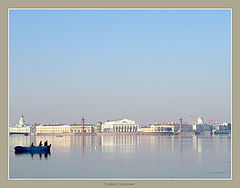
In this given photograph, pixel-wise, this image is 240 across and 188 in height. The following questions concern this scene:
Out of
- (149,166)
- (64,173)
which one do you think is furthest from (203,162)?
(64,173)

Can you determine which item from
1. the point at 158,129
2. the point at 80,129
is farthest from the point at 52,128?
the point at 158,129

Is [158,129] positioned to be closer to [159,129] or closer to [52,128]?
[159,129]

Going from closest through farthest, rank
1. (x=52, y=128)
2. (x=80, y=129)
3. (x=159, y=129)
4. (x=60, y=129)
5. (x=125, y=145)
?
(x=125, y=145), (x=80, y=129), (x=159, y=129), (x=60, y=129), (x=52, y=128)

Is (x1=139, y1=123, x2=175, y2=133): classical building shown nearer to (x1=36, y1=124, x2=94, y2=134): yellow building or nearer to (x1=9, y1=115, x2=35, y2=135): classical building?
(x1=36, y1=124, x2=94, y2=134): yellow building

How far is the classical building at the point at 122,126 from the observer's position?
86688mm

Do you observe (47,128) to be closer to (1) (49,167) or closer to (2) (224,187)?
(1) (49,167)

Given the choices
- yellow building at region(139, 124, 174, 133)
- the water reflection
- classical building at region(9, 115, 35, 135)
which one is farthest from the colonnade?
the water reflection

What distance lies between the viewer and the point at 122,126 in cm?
8669

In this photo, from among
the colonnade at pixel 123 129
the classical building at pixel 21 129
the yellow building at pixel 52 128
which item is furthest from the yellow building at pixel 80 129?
the classical building at pixel 21 129

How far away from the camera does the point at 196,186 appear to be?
929cm

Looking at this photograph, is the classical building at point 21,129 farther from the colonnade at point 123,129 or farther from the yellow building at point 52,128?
the colonnade at point 123,129

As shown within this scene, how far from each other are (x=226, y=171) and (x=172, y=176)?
7.16ft

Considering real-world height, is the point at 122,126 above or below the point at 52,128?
above

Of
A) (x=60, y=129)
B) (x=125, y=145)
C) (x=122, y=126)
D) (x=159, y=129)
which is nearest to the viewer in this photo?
(x=125, y=145)
